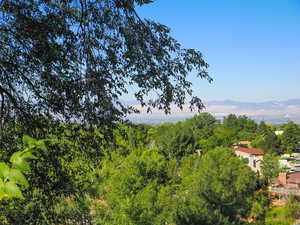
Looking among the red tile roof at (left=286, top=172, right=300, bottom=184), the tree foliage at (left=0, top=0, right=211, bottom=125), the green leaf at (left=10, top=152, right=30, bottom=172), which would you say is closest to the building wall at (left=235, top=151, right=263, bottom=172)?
the red tile roof at (left=286, top=172, right=300, bottom=184)

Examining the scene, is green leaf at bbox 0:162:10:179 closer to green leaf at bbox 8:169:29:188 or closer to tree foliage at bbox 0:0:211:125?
green leaf at bbox 8:169:29:188

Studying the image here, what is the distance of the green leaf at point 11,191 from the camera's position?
88 cm

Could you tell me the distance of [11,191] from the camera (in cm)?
88

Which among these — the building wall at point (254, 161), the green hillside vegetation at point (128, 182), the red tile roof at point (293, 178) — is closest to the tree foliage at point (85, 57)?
the green hillside vegetation at point (128, 182)

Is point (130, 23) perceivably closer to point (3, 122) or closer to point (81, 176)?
point (3, 122)

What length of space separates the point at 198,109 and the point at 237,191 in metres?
14.3

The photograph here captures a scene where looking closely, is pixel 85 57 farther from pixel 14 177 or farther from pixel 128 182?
pixel 128 182

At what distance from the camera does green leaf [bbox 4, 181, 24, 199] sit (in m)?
0.88

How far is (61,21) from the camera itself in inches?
128

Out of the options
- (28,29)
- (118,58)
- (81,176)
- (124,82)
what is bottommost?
(81,176)

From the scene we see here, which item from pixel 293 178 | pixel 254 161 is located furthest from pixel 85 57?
pixel 254 161

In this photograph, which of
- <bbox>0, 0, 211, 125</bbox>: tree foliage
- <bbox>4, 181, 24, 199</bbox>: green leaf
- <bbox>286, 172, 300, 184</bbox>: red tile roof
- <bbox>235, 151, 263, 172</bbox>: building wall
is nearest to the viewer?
<bbox>4, 181, 24, 199</bbox>: green leaf

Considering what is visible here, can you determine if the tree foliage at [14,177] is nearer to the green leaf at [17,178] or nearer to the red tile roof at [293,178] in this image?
the green leaf at [17,178]

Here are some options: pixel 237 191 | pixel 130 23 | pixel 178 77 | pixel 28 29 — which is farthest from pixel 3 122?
pixel 237 191
